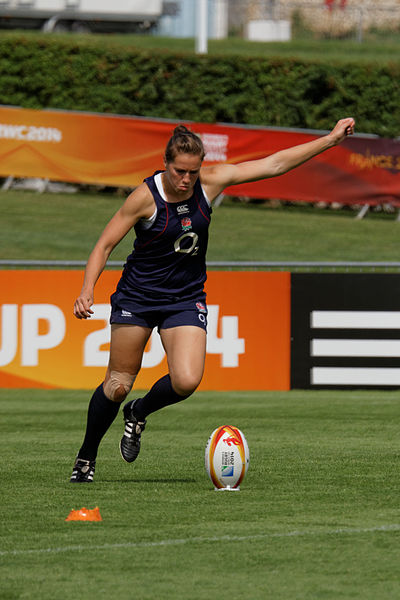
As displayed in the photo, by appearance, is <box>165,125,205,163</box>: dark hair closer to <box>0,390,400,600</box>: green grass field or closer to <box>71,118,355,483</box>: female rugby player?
<box>71,118,355,483</box>: female rugby player

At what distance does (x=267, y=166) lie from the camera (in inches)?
306

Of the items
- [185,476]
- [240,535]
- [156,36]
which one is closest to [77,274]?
[185,476]

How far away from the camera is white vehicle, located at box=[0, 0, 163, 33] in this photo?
1704 inches

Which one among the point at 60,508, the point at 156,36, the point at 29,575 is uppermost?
the point at 29,575

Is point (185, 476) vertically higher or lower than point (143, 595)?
lower

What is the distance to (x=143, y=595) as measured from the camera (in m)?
5.09

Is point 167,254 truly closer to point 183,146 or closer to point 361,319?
point 183,146

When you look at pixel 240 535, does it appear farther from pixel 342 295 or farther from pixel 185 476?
pixel 342 295

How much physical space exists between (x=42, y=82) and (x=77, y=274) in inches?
554

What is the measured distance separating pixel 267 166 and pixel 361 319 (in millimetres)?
6074

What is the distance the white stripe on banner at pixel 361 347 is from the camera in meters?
13.5

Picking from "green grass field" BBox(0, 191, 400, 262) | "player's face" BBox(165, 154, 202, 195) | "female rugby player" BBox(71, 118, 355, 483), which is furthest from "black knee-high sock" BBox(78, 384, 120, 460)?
"green grass field" BBox(0, 191, 400, 262)

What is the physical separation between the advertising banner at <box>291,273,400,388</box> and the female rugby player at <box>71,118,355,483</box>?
5.87 meters


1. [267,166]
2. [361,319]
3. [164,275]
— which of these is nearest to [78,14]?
[361,319]
